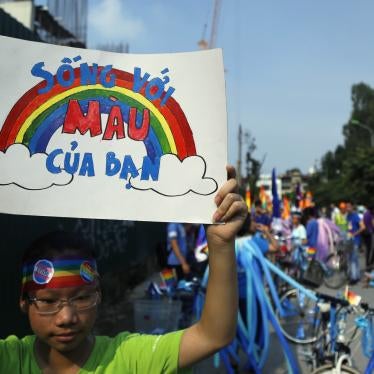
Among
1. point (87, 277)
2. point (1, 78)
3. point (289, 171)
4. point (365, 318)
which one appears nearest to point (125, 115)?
point (1, 78)

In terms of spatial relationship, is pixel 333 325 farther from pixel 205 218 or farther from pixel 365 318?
pixel 205 218

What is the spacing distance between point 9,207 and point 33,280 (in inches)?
9.2

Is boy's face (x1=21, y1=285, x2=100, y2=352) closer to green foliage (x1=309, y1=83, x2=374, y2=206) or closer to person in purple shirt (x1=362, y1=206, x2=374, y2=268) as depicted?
person in purple shirt (x1=362, y1=206, x2=374, y2=268)

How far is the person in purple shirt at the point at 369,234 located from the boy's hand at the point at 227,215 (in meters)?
10.8

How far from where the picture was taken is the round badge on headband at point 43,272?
4.87 ft

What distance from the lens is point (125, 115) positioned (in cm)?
161

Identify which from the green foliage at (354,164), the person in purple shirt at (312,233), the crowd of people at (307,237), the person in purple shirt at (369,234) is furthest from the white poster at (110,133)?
the green foliage at (354,164)

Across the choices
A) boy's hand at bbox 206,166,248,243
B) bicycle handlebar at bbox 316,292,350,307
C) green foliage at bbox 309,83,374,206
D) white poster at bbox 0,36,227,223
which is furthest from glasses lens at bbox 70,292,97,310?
green foliage at bbox 309,83,374,206

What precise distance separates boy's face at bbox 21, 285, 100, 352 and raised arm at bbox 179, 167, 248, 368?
31 cm

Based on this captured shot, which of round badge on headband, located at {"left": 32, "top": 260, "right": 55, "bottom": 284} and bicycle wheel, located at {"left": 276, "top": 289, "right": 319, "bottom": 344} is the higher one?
round badge on headband, located at {"left": 32, "top": 260, "right": 55, "bottom": 284}

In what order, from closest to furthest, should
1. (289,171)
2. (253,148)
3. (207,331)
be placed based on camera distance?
1. (207,331)
2. (253,148)
3. (289,171)

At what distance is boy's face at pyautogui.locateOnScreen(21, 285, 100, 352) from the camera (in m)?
1.44

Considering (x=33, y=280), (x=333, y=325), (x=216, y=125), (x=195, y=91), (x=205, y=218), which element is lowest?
(x=333, y=325)

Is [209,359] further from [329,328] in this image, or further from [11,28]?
[11,28]
